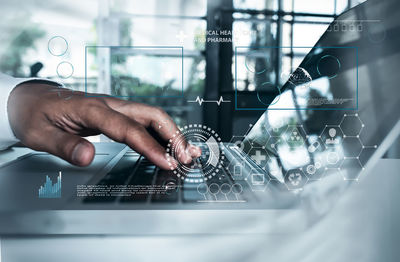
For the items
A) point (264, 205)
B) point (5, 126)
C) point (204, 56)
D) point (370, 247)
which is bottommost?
point (370, 247)

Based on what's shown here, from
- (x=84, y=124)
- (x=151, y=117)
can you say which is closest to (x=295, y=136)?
(x=151, y=117)

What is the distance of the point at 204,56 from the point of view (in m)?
0.64

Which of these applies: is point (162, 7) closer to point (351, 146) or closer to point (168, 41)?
point (168, 41)

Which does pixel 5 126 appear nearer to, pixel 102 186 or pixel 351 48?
pixel 102 186

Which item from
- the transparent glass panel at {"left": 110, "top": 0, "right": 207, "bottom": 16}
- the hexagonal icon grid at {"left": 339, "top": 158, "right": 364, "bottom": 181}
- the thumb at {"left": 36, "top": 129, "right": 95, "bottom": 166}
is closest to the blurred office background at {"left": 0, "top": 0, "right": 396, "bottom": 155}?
the transparent glass panel at {"left": 110, "top": 0, "right": 207, "bottom": 16}

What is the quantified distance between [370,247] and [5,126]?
0.82 m

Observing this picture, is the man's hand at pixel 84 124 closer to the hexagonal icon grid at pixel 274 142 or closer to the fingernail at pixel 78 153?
the fingernail at pixel 78 153

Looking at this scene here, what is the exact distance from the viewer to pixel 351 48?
65cm

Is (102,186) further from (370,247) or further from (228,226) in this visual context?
(370,247)

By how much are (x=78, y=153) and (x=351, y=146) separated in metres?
0.56

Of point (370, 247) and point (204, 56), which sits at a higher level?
point (204, 56)

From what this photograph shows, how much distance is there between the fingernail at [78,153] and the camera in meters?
0.63

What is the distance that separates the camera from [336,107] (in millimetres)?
649

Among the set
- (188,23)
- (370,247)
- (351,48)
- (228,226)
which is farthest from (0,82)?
(370,247)
